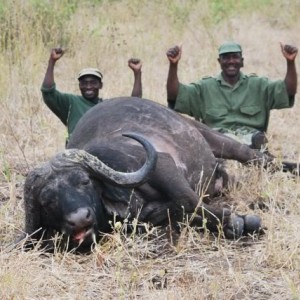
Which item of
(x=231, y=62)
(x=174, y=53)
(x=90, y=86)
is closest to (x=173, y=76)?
(x=174, y=53)

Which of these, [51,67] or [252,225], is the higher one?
[51,67]

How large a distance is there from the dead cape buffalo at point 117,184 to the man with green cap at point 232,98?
1.40 m

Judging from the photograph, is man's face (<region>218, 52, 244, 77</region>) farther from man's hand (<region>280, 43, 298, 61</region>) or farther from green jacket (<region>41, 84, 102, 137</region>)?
green jacket (<region>41, 84, 102, 137</region>)

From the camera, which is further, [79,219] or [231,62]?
[231,62]

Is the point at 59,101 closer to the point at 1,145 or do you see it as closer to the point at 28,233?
the point at 1,145

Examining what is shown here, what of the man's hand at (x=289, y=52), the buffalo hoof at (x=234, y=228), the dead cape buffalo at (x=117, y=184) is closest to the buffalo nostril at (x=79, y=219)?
the dead cape buffalo at (x=117, y=184)

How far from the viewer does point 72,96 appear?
711 cm

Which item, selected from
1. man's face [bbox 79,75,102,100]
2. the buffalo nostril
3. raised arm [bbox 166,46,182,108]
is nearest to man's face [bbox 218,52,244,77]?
raised arm [bbox 166,46,182,108]

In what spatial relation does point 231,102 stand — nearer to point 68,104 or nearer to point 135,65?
point 135,65

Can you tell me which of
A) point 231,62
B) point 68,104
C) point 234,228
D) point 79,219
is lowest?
point 234,228

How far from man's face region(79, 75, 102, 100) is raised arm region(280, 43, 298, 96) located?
170cm

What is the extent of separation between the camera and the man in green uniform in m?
6.98

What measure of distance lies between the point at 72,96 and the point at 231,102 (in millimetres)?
1494

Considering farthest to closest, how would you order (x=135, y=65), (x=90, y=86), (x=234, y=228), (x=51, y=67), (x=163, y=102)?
(x=163, y=102) → (x=135, y=65) → (x=90, y=86) → (x=51, y=67) → (x=234, y=228)
